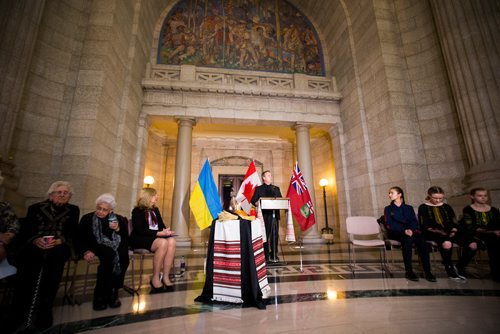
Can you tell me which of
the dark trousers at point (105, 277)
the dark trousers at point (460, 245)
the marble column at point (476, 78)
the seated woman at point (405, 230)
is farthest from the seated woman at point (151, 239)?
the marble column at point (476, 78)

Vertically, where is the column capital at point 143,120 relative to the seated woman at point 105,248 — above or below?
above

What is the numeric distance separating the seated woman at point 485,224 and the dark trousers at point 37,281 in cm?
516

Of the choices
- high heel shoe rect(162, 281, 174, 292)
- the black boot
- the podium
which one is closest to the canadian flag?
the podium

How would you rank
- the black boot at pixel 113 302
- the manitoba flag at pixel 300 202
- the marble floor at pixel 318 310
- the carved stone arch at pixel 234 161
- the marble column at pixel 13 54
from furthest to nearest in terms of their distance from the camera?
1. the carved stone arch at pixel 234 161
2. the manitoba flag at pixel 300 202
3. the marble column at pixel 13 54
4. the black boot at pixel 113 302
5. the marble floor at pixel 318 310

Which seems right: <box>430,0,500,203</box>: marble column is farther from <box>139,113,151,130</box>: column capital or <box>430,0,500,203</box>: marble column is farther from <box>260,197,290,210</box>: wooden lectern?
<box>139,113,151,130</box>: column capital

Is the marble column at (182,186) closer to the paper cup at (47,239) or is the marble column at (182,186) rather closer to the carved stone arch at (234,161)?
the carved stone arch at (234,161)

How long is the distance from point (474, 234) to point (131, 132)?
8.02 m

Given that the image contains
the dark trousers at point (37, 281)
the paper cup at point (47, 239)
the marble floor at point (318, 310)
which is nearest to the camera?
the marble floor at point (318, 310)

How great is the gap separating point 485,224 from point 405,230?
3.58ft

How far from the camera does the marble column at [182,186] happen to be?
23.2ft

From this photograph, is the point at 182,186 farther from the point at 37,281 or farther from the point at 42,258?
the point at 37,281

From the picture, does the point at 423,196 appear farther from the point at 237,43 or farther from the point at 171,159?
the point at 171,159

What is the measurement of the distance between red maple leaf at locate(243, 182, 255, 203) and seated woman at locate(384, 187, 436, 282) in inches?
97.6

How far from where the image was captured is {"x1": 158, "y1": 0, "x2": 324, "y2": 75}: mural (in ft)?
29.5
